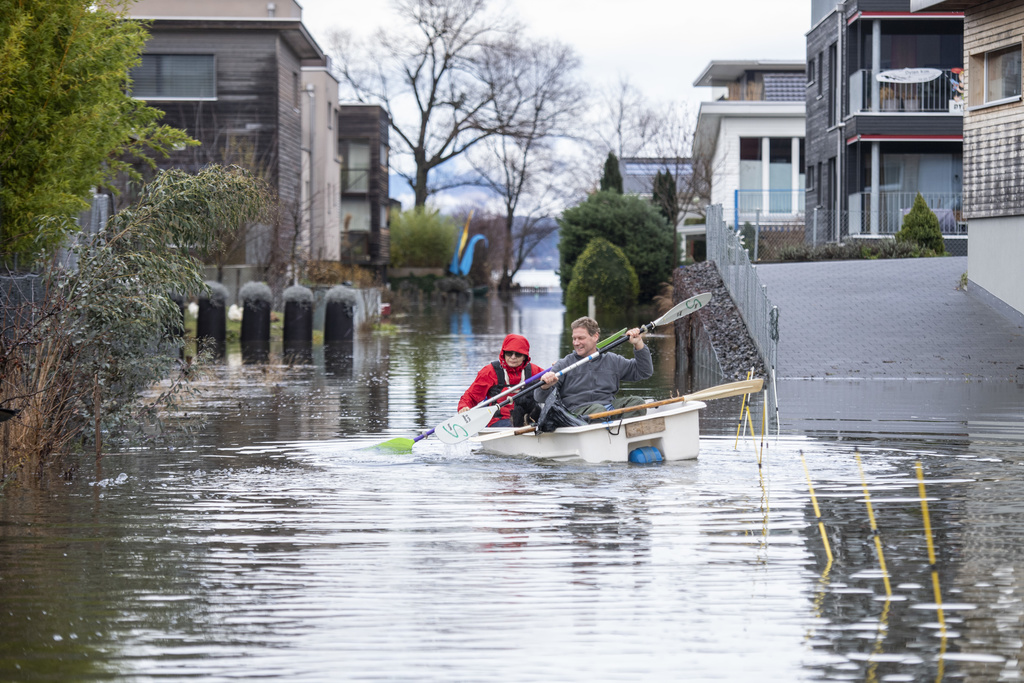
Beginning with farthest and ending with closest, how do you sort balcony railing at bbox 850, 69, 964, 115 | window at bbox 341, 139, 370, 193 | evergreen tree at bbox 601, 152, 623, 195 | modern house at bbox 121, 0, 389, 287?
window at bbox 341, 139, 370, 193 < evergreen tree at bbox 601, 152, 623, 195 < modern house at bbox 121, 0, 389, 287 < balcony railing at bbox 850, 69, 964, 115

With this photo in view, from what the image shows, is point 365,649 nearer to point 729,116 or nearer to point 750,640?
point 750,640

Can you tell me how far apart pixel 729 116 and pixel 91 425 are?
4278 cm

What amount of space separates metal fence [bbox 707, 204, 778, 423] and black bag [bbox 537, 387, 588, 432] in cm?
475

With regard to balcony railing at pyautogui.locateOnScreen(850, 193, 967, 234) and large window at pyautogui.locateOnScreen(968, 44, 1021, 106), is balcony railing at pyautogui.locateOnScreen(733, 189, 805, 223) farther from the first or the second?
large window at pyautogui.locateOnScreen(968, 44, 1021, 106)

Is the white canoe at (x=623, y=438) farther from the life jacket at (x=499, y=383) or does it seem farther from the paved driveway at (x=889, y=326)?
the paved driveway at (x=889, y=326)

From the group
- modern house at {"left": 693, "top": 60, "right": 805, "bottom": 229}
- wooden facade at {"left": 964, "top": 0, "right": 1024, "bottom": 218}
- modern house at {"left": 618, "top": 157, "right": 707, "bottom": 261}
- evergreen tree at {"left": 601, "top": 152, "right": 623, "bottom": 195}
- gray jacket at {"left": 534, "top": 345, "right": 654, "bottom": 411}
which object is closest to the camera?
gray jacket at {"left": 534, "top": 345, "right": 654, "bottom": 411}

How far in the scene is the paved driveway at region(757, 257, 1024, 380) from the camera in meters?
21.2

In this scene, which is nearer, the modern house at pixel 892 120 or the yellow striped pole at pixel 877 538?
the yellow striped pole at pixel 877 538

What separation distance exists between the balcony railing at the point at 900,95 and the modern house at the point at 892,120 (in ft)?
0.09

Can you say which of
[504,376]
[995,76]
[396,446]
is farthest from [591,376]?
[995,76]

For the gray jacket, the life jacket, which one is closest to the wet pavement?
the gray jacket

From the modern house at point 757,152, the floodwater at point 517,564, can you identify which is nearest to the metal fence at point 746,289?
the floodwater at point 517,564

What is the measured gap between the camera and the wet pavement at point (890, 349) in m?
16.3

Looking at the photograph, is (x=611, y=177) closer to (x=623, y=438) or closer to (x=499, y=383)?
(x=499, y=383)
